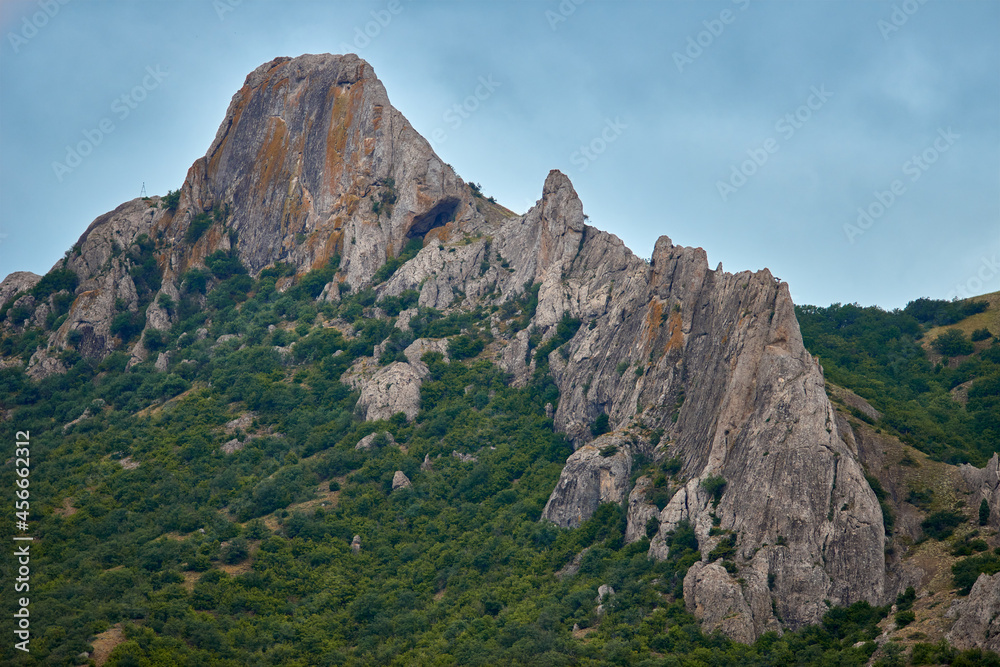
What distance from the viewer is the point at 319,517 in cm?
9394

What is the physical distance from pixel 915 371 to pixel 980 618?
2341 inches

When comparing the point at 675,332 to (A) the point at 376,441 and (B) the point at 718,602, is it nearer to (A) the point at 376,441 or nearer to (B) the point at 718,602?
(B) the point at 718,602

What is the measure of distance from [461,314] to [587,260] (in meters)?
18.3

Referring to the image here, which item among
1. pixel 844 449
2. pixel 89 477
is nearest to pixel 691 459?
pixel 844 449

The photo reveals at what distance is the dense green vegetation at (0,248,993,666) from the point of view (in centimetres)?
7212

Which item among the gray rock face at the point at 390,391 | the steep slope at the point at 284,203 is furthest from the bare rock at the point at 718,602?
the steep slope at the point at 284,203

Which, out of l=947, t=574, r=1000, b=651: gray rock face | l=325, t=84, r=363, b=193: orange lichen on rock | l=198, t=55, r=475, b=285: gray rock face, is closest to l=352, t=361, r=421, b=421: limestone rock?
l=198, t=55, r=475, b=285: gray rock face

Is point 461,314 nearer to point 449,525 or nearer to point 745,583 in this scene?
point 449,525

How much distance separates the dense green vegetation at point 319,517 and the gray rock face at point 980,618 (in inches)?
59.2

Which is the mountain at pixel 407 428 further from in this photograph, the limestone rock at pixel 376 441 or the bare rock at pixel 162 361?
the bare rock at pixel 162 361

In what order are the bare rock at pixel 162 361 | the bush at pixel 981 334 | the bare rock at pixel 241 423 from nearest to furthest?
1. the bare rock at pixel 241 423
2. the bush at pixel 981 334
3. the bare rock at pixel 162 361

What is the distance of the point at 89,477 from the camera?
328 ft

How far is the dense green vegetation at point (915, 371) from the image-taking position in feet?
275

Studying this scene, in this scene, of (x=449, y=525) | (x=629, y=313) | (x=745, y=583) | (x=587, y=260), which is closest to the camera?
(x=745, y=583)
